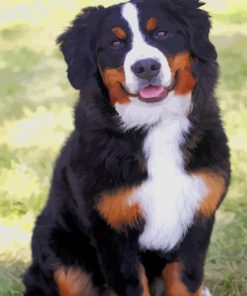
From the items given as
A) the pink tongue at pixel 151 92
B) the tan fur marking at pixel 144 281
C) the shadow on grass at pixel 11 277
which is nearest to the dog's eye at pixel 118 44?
the pink tongue at pixel 151 92

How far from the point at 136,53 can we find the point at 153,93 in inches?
8.7

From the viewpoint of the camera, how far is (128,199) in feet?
11.2

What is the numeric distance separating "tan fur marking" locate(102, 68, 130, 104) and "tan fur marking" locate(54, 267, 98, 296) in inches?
35.6

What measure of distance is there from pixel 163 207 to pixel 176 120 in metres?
0.40

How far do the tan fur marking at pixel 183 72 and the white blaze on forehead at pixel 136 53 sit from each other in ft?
0.17

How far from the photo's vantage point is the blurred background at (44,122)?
4426mm

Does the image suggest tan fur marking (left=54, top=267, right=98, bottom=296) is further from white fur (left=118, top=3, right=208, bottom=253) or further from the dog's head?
the dog's head

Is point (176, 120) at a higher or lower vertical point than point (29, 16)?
higher

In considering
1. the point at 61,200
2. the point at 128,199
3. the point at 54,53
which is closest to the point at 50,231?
the point at 61,200

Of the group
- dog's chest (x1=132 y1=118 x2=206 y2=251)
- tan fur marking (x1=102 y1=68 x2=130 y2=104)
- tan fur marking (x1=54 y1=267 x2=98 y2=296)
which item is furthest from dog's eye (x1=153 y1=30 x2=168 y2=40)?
tan fur marking (x1=54 y1=267 x2=98 y2=296)

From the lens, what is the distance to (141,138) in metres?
3.50

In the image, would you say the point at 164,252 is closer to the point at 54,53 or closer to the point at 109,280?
the point at 109,280

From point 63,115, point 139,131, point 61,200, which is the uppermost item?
point 139,131

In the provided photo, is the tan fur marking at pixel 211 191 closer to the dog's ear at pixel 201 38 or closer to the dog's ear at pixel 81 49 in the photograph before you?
the dog's ear at pixel 201 38
